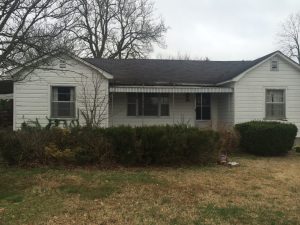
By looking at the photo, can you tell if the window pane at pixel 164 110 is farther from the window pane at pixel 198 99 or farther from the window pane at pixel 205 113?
the window pane at pixel 205 113

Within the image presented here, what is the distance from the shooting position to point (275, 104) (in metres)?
19.3

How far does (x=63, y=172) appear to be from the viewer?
10250 millimetres

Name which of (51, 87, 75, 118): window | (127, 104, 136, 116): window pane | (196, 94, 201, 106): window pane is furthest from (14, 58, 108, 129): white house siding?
(196, 94, 201, 106): window pane

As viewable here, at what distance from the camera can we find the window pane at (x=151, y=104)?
19.6m

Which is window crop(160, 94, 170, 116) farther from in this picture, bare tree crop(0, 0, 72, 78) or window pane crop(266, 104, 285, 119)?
bare tree crop(0, 0, 72, 78)

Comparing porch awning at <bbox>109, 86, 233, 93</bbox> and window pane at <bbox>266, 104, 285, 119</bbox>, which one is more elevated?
porch awning at <bbox>109, 86, 233, 93</bbox>

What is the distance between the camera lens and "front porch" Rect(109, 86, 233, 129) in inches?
754

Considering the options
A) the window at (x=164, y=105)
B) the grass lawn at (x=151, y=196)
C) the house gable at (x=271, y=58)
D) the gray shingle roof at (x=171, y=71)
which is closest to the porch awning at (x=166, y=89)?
the house gable at (x=271, y=58)

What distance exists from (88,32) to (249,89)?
19.0m

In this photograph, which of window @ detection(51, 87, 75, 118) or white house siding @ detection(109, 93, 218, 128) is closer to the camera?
window @ detection(51, 87, 75, 118)

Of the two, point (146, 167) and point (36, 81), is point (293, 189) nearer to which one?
point (146, 167)

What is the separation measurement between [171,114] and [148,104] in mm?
1234

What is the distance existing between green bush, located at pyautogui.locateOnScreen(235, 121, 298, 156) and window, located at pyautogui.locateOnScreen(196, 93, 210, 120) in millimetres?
5883

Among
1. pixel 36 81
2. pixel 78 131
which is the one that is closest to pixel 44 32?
pixel 78 131
